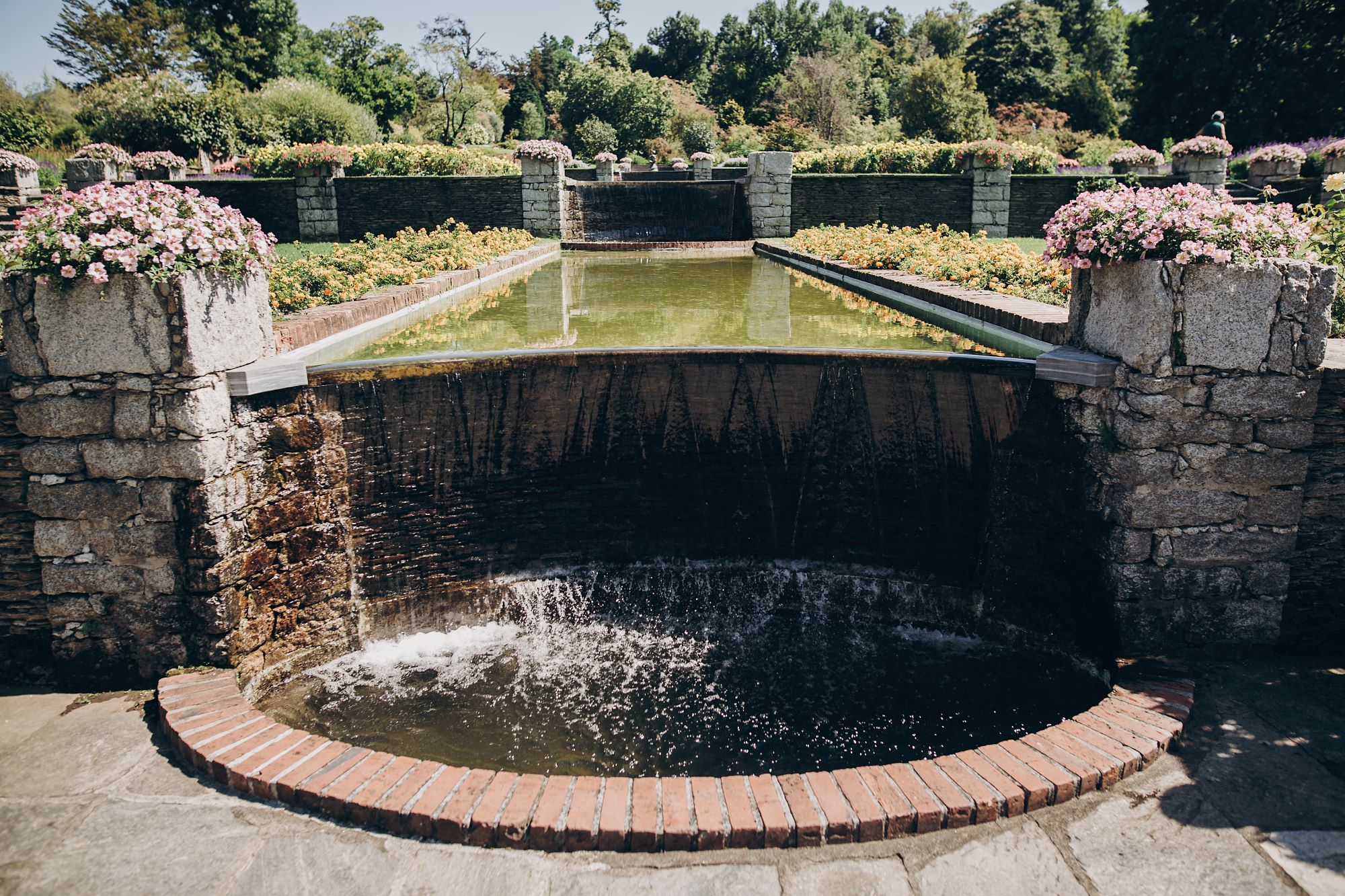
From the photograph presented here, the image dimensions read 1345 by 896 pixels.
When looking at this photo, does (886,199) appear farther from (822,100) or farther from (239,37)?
(239,37)

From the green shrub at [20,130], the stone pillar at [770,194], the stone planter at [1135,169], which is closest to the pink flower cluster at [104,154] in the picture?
the green shrub at [20,130]

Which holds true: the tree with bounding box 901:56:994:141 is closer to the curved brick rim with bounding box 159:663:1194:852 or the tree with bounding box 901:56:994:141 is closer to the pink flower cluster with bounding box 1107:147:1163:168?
the pink flower cluster with bounding box 1107:147:1163:168

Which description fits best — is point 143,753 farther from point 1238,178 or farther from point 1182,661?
point 1238,178

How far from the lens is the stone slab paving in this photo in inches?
96.3

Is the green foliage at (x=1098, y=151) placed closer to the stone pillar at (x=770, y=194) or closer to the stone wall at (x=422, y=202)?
the stone pillar at (x=770, y=194)

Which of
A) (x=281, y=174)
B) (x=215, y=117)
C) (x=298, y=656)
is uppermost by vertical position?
(x=215, y=117)

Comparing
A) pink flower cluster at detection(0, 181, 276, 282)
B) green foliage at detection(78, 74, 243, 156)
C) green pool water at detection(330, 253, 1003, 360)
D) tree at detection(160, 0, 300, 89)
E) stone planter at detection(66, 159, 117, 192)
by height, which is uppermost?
tree at detection(160, 0, 300, 89)

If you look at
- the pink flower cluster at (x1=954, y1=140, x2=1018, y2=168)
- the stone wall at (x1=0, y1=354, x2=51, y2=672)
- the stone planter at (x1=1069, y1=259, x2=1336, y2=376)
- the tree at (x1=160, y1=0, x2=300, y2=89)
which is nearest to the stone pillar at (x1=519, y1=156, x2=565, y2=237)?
the pink flower cluster at (x1=954, y1=140, x2=1018, y2=168)

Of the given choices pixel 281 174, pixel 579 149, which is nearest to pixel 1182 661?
pixel 281 174

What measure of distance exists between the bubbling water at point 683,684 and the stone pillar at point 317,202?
13.4 m

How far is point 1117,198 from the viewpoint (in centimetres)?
412

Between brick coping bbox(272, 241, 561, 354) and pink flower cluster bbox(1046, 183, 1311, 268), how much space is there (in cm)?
415

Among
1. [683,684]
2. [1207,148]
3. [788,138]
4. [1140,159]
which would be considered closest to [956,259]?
[683,684]

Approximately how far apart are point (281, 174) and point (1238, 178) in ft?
69.0
